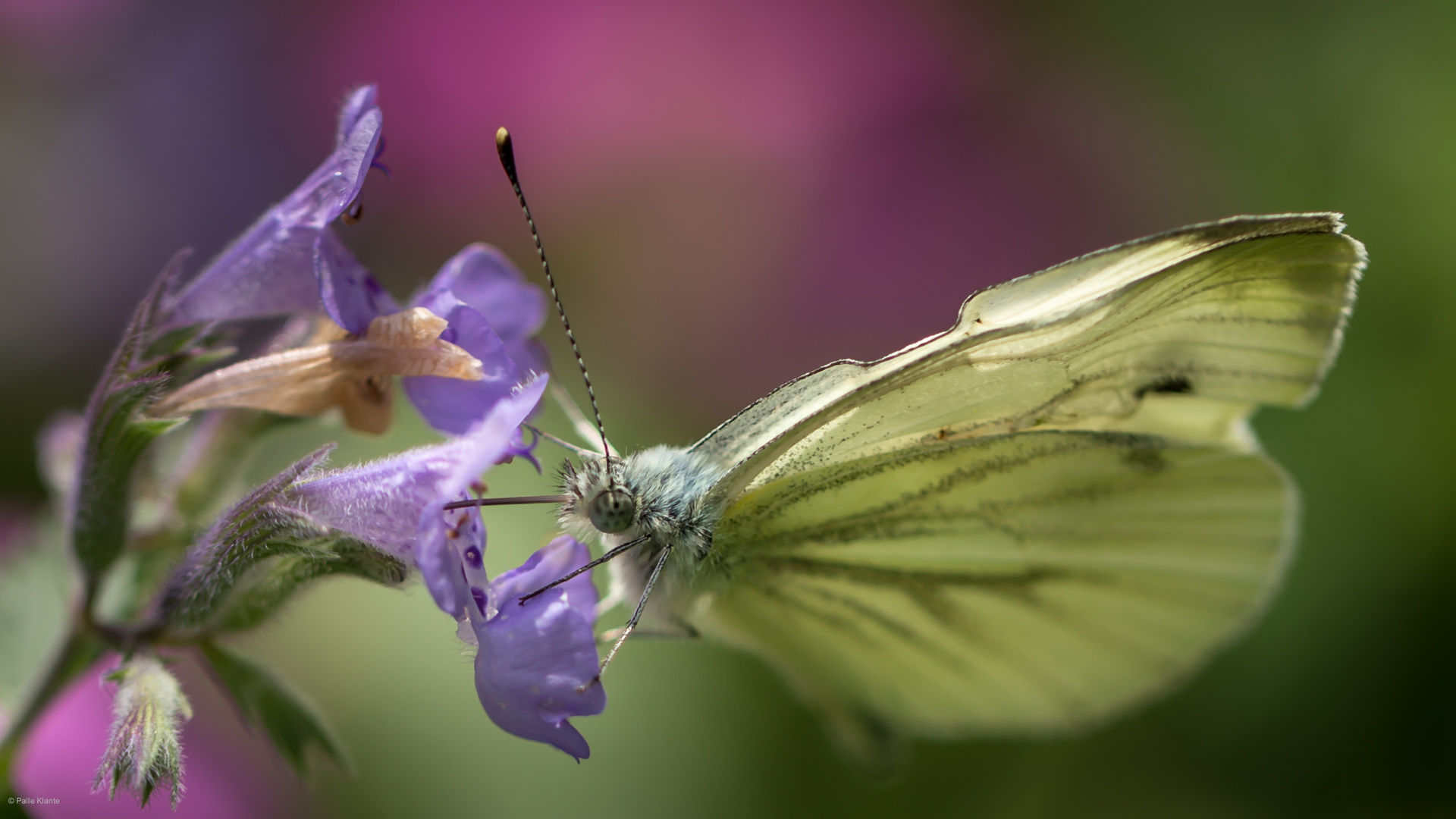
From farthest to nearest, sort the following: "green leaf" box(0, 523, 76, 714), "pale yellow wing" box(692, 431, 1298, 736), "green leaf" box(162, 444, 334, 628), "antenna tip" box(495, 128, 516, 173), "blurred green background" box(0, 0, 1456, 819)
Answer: "blurred green background" box(0, 0, 1456, 819)
"green leaf" box(0, 523, 76, 714)
"pale yellow wing" box(692, 431, 1298, 736)
"antenna tip" box(495, 128, 516, 173)
"green leaf" box(162, 444, 334, 628)

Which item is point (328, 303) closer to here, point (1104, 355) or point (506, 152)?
point (506, 152)

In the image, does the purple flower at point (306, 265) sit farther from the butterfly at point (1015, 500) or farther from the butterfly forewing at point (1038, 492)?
the butterfly forewing at point (1038, 492)

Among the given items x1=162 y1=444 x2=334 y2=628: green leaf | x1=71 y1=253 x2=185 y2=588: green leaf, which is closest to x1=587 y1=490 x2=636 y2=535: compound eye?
x1=162 y1=444 x2=334 y2=628: green leaf

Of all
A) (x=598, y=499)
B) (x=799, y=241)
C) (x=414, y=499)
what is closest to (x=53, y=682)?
(x=414, y=499)

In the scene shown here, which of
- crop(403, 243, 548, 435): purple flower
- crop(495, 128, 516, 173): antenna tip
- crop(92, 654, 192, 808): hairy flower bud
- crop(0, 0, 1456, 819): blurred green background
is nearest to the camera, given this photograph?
crop(92, 654, 192, 808): hairy flower bud

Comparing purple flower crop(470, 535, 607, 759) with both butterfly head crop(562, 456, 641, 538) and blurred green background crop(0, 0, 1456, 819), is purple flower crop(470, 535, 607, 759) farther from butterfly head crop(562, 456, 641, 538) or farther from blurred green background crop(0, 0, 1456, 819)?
blurred green background crop(0, 0, 1456, 819)

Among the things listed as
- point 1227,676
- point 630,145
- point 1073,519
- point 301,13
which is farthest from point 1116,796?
point 301,13
